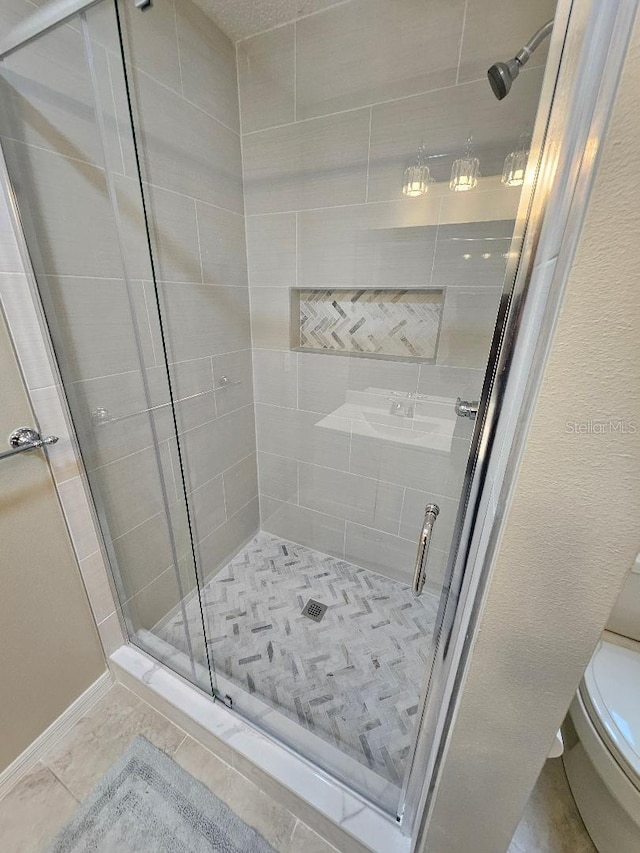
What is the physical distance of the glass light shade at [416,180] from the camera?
45.7 inches

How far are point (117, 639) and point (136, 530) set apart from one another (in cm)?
43

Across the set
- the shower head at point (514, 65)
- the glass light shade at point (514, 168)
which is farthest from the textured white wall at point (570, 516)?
the glass light shade at point (514, 168)

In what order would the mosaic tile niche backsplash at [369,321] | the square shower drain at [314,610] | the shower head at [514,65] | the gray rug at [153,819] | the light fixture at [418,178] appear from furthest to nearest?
the square shower drain at [314,610]
the mosaic tile niche backsplash at [369,321]
the light fixture at [418,178]
the gray rug at [153,819]
the shower head at [514,65]

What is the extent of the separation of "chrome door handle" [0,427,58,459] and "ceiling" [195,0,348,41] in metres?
1.47

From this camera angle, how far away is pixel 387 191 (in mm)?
1226

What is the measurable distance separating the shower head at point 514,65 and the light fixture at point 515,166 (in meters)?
0.22

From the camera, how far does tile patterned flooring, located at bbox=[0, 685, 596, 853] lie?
3.03 ft

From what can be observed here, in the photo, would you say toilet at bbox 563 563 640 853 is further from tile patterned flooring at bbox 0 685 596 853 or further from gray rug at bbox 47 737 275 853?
gray rug at bbox 47 737 275 853

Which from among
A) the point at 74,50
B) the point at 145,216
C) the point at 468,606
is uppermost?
the point at 74,50

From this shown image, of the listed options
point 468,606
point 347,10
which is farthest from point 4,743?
point 347,10

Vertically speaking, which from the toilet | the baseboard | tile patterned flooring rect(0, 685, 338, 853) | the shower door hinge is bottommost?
tile patterned flooring rect(0, 685, 338, 853)

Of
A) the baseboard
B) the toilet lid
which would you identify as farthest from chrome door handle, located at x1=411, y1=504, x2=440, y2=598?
the baseboard

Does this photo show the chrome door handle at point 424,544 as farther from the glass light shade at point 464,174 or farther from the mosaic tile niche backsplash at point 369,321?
the glass light shade at point 464,174

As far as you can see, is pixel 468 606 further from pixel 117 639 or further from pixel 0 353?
pixel 117 639
